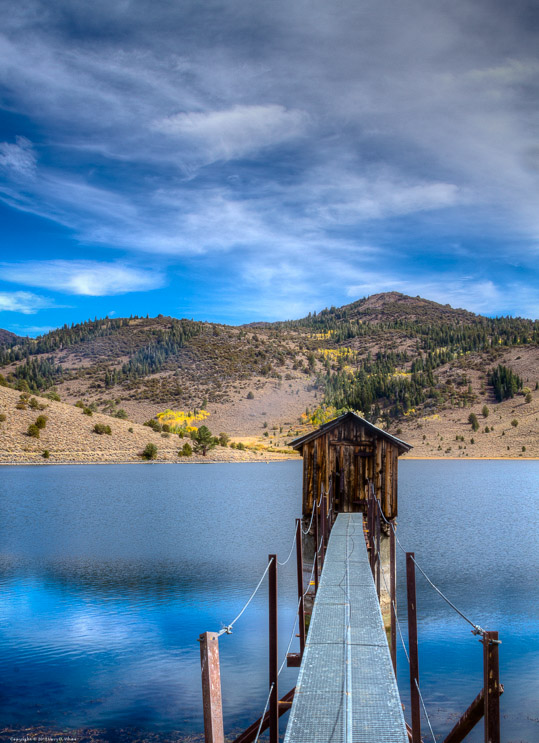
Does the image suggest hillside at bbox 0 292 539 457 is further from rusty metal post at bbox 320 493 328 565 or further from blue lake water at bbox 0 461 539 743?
rusty metal post at bbox 320 493 328 565

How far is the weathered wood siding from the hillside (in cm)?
6121

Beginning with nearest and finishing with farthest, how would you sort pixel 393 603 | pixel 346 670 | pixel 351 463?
pixel 346 670 → pixel 393 603 → pixel 351 463

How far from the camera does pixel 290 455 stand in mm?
94062

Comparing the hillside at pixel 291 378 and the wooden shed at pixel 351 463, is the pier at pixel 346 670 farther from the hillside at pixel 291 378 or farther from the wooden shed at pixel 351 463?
the hillside at pixel 291 378

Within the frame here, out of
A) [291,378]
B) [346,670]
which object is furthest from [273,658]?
[291,378]

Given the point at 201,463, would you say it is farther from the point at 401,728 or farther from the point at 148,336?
the point at 148,336

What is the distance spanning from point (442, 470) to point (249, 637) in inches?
2283

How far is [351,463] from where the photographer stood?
63.7 feet

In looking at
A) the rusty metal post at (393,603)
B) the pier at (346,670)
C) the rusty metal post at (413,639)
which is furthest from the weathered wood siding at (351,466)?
the rusty metal post at (413,639)

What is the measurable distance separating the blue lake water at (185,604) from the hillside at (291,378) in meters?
46.7

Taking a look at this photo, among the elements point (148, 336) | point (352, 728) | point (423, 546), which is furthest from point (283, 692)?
point (148, 336)

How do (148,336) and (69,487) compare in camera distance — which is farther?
(148,336)

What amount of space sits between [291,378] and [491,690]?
138337 mm

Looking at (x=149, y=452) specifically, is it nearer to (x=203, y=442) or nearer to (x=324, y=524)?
(x=203, y=442)
